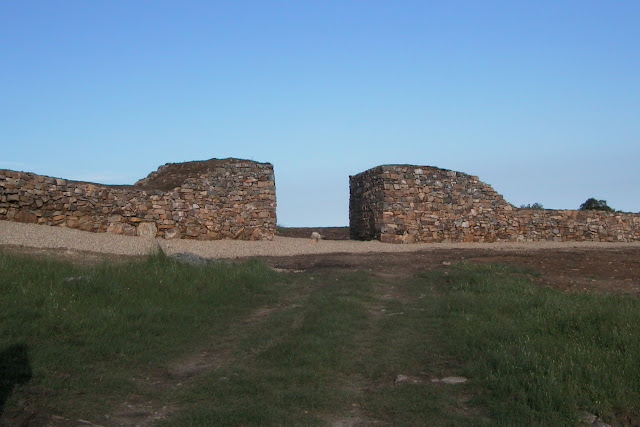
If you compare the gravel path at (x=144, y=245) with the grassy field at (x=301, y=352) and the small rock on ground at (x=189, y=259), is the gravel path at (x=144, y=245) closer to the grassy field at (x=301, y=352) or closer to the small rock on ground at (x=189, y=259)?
the small rock on ground at (x=189, y=259)

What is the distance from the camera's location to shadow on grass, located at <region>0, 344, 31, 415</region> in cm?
485

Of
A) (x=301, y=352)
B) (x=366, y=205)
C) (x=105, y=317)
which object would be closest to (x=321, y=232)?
(x=366, y=205)

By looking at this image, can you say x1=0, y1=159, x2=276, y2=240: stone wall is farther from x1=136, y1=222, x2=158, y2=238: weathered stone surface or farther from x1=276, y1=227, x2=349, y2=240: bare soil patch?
x1=276, y1=227, x2=349, y2=240: bare soil patch

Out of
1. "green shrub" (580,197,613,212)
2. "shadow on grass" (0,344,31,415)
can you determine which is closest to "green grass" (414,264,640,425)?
"shadow on grass" (0,344,31,415)

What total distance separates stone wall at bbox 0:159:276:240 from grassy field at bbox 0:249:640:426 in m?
7.34

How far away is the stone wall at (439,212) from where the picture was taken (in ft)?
73.2

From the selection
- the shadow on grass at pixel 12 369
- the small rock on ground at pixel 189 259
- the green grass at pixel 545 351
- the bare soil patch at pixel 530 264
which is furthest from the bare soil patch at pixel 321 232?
the shadow on grass at pixel 12 369

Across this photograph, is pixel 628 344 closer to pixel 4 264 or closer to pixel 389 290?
pixel 389 290

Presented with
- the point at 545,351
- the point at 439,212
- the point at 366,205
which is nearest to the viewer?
the point at 545,351

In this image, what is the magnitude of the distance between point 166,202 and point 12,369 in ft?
47.2

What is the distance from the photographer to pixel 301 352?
254 inches

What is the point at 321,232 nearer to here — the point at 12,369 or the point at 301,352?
the point at 301,352

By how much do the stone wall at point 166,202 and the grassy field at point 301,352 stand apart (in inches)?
289

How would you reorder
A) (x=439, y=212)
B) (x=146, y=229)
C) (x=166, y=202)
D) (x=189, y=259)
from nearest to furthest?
1. (x=189, y=259)
2. (x=146, y=229)
3. (x=166, y=202)
4. (x=439, y=212)
